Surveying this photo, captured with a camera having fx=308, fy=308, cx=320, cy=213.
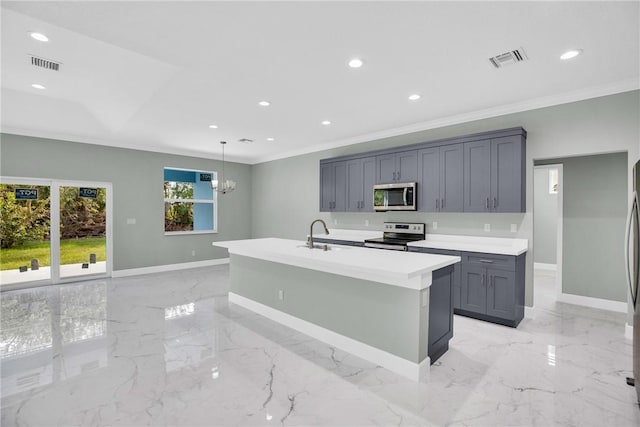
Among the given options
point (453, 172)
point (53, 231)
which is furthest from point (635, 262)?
point (53, 231)

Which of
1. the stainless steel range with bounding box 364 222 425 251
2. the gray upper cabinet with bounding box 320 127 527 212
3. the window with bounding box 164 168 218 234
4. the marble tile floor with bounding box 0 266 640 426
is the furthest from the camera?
the window with bounding box 164 168 218 234

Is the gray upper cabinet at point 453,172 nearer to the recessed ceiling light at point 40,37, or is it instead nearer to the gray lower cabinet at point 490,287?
the gray lower cabinet at point 490,287

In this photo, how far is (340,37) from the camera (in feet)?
8.00

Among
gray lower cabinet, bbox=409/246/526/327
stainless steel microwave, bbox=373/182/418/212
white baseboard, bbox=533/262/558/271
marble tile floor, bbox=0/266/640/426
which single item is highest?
stainless steel microwave, bbox=373/182/418/212

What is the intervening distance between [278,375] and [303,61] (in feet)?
8.99

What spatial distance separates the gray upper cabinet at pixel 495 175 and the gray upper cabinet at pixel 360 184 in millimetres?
1575

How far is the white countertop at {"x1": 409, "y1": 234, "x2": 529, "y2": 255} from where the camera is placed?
143 inches

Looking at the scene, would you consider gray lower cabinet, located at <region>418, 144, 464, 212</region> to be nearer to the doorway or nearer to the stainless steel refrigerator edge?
the stainless steel refrigerator edge

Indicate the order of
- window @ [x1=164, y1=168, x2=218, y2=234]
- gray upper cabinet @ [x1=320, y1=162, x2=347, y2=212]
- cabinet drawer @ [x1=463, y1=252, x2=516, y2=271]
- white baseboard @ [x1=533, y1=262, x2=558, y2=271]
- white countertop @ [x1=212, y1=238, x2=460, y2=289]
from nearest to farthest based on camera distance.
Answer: white countertop @ [x1=212, y1=238, x2=460, y2=289] < cabinet drawer @ [x1=463, y1=252, x2=516, y2=271] < gray upper cabinet @ [x1=320, y1=162, x2=347, y2=212] < white baseboard @ [x1=533, y1=262, x2=558, y2=271] < window @ [x1=164, y1=168, x2=218, y2=234]

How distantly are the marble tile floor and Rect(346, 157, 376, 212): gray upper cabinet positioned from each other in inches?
96.9

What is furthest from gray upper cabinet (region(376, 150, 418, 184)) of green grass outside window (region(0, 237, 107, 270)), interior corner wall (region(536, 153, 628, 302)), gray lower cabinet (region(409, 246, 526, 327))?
green grass outside window (region(0, 237, 107, 270))

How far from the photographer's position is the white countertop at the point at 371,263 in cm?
231

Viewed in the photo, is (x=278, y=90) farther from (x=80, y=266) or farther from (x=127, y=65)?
(x=80, y=266)

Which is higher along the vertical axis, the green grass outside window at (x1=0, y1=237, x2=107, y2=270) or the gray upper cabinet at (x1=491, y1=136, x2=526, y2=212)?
the gray upper cabinet at (x1=491, y1=136, x2=526, y2=212)
